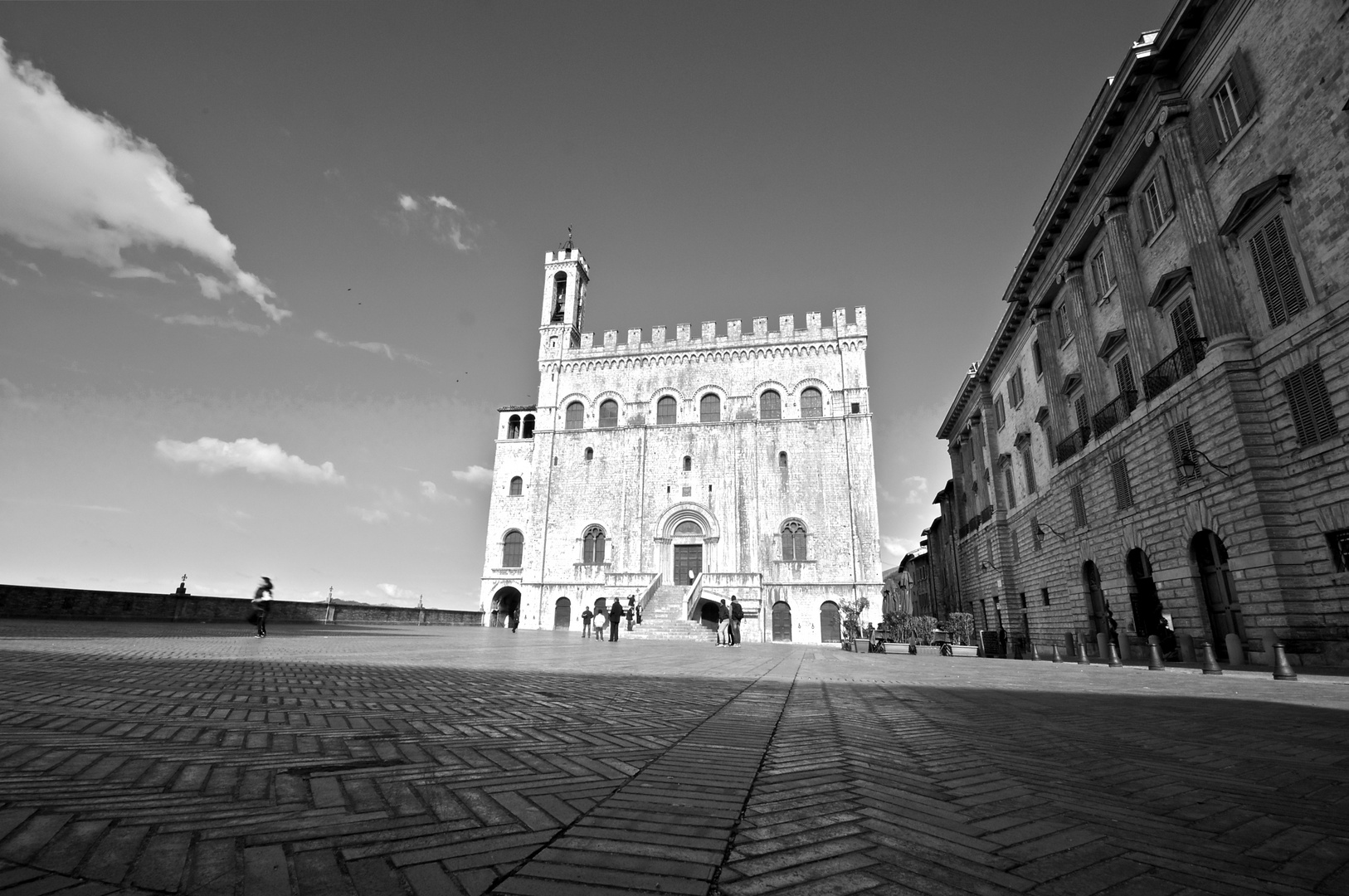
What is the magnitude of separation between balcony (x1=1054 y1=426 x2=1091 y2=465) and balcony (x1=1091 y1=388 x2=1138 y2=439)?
572mm

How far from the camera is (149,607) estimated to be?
1955 cm

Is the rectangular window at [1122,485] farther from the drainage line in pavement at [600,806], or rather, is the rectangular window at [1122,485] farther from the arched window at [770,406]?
the arched window at [770,406]

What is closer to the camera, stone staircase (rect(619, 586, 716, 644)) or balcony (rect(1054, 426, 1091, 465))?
balcony (rect(1054, 426, 1091, 465))

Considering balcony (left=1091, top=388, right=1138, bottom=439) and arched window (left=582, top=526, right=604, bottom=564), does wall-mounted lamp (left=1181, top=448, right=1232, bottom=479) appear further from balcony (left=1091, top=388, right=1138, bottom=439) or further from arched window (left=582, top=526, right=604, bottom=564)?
arched window (left=582, top=526, right=604, bottom=564)

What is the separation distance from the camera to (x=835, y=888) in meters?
1.47

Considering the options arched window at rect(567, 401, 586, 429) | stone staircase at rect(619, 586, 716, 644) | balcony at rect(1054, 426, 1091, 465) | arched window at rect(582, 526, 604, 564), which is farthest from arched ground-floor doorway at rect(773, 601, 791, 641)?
balcony at rect(1054, 426, 1091, 465)

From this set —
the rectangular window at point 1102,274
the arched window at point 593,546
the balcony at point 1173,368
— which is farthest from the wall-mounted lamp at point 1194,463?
the arched window at point 593,546

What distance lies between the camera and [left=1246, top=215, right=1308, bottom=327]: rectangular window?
425 inches

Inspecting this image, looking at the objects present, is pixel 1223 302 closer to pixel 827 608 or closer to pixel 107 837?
pixel 107 837

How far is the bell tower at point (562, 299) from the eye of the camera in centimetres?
4128

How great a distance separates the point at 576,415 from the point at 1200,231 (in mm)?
31721

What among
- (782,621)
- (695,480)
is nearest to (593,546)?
(695,480)

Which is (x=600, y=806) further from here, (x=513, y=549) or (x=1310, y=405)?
(x=513, y=549)

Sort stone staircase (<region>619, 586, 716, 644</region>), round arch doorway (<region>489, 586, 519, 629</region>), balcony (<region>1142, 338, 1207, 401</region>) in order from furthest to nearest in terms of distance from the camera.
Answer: round arch doorway (<region>489, 586, 519, 629</region>), stone staircase (<region>619, 586, 716, 644</region>), balcony (<region>1142, 338, 1207, 401</region>)
